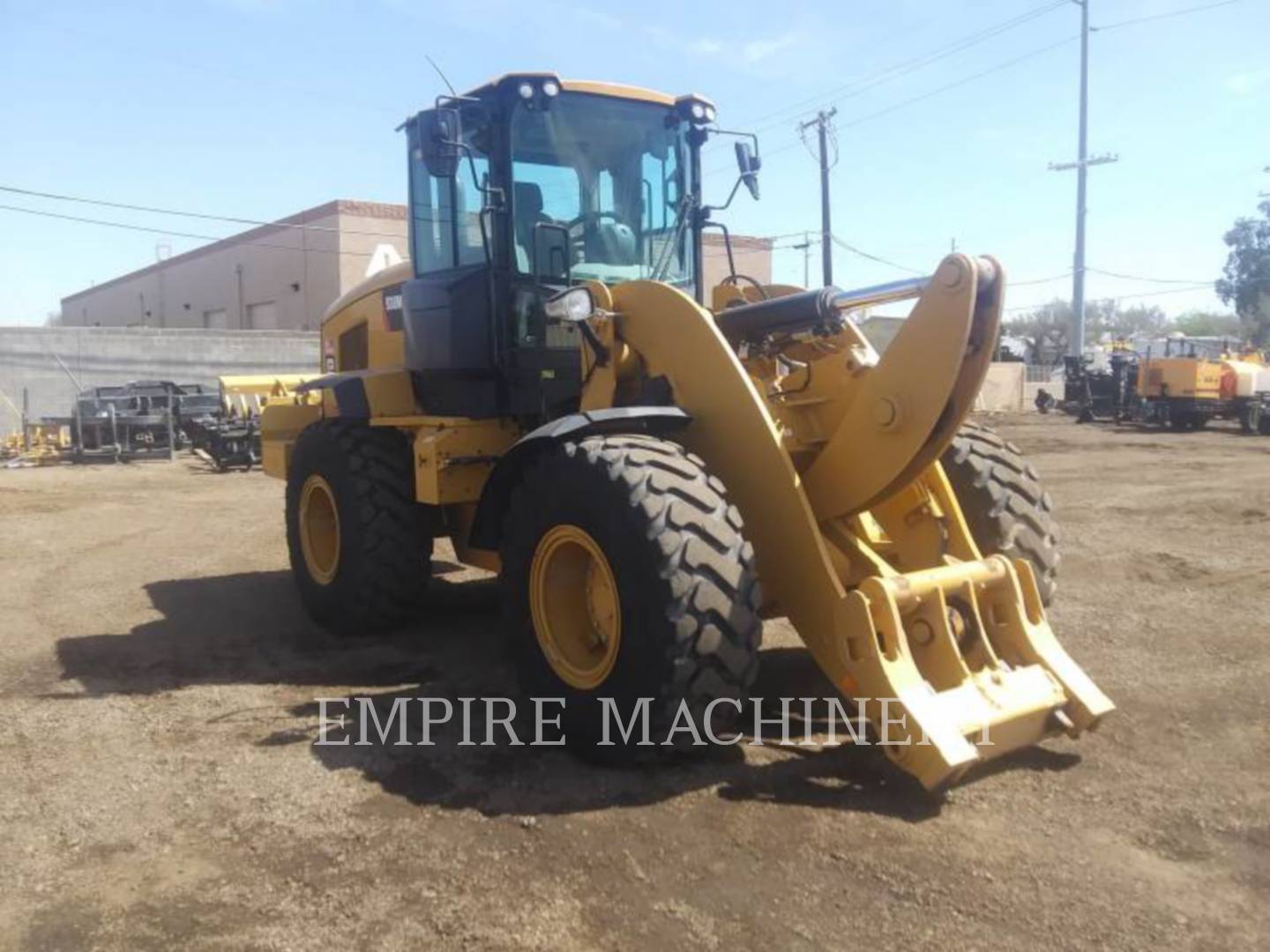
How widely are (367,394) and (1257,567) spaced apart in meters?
6.54

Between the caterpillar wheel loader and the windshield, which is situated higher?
the windshield

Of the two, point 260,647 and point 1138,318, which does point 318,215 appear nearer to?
point 260,647

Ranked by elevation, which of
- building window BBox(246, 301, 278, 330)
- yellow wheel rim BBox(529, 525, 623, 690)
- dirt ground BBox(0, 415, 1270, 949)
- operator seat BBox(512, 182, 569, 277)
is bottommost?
dirt ground BBox(0, 415, 1270, 949)

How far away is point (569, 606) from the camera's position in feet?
15.0

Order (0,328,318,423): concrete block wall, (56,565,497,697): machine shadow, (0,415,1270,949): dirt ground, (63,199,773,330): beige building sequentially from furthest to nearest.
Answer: (63,199,773,330): beige building < (0,328,318,423): concrete block wall < (56,565,497,697): machine shadow < (0,415,1270,949): dirt ground

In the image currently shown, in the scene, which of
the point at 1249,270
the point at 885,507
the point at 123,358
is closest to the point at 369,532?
the point at 885,507

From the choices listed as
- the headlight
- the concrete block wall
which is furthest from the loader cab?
the concrete block wall

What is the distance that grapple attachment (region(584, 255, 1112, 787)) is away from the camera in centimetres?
385

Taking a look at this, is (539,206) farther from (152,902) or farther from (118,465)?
(118,465)

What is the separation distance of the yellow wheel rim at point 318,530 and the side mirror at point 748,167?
3.13 metres

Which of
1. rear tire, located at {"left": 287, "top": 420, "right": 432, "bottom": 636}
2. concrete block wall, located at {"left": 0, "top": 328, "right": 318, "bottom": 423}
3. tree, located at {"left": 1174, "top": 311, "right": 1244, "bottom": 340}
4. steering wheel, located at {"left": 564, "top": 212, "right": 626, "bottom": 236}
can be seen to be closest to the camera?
steering wheel, located at {"left": 564, "top": 212, "right": 626, "bottom": 236}

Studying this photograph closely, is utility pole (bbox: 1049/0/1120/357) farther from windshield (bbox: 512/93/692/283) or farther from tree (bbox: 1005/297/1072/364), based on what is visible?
windshield (bbox: 512/93/692/283)

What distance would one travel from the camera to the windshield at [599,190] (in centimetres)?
572

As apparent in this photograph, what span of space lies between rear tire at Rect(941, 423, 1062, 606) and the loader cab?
1.96 metres
